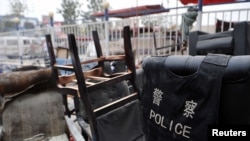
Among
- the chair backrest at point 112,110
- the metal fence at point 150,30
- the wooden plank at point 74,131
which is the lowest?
the wooden plank at point 74,131

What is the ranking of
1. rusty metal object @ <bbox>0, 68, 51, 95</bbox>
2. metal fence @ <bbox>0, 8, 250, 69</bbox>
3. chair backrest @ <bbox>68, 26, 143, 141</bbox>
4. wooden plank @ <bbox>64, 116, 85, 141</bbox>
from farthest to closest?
metal fence @ <bbox>0, 8, 250, 69</bbox>, rusty metal object @ <bbox>0, 68, 51, 95</bbox>, wooden plank @ <bbox>64, 116, 85, 141</bbox>, chair backrest @ <bbox>68, 26, 143, 141</bbox>

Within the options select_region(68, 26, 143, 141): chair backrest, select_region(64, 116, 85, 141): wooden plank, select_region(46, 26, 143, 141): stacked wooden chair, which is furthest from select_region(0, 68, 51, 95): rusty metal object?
select_region(68, 26, 143, 141): chair backrest

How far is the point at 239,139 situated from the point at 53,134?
1.70 metres

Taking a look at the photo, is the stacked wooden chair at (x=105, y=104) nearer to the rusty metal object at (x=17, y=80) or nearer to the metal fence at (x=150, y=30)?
the rusty metal object at (x=17, y=80)

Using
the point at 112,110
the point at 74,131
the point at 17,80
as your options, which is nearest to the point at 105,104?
the point at 112,110

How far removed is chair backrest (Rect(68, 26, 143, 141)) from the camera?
1.17 meters

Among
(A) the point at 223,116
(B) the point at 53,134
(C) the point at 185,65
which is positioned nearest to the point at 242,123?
(A) the point at 223,116

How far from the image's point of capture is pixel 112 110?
131cm

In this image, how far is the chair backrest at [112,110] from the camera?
3.85 feet

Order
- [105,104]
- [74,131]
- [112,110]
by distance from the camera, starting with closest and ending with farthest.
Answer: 1. [112,110]
2. [105,104]
3. [74,131]

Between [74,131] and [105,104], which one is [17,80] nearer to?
[74,131]

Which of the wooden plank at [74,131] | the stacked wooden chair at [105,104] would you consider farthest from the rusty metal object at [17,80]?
the wooden plank at [74,131]

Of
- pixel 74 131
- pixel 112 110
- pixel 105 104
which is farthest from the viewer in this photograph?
pixel 74 131

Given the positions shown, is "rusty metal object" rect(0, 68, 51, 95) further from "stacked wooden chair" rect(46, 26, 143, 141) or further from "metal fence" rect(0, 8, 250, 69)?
"metal fence" rect(0, 8, 250, 69)
